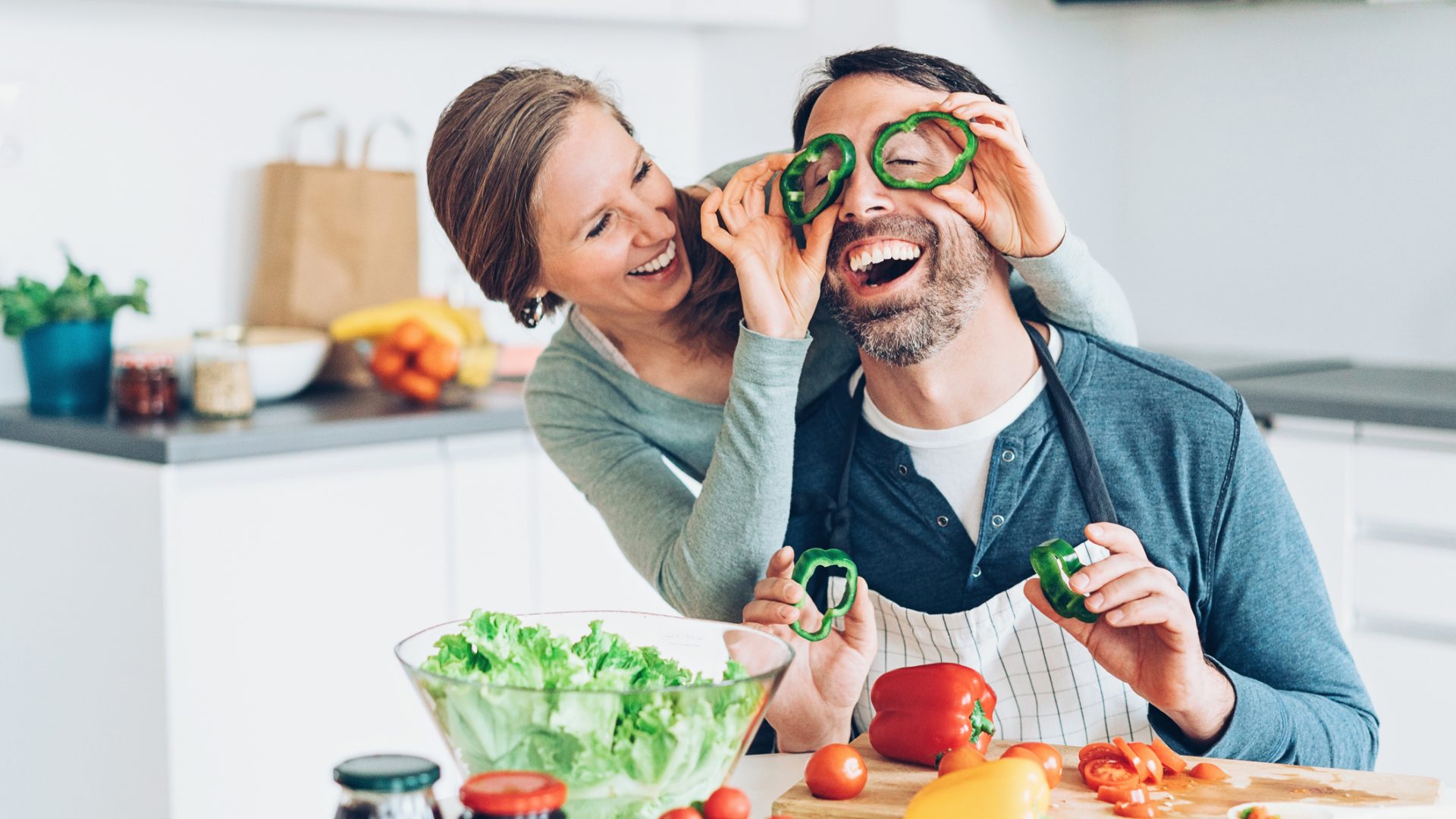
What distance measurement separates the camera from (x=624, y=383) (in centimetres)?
183

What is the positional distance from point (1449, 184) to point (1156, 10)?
2.59 feet

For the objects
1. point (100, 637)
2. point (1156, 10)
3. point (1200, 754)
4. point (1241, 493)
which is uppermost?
point (1156, 10)

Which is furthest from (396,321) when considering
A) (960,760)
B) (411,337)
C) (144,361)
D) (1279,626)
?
(960,760)

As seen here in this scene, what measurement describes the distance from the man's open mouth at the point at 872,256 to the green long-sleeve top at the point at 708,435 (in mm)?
96

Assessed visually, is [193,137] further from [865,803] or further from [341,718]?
[865,803]

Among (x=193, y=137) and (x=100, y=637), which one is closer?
(x=100, y=637)

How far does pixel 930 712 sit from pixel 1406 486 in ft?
5.72

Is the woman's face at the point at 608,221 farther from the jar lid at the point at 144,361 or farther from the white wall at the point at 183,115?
the white wall at the point at 183,115

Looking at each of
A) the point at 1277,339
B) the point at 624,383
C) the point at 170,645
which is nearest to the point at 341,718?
the point at 170,645

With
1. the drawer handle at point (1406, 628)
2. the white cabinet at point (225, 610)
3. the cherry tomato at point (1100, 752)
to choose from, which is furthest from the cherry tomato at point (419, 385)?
the cherry tomato at point (1100, 752)

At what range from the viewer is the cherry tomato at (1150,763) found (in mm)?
1165

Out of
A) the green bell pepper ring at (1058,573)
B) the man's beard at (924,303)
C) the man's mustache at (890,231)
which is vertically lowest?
the green bell pepper ring at (1058,573)

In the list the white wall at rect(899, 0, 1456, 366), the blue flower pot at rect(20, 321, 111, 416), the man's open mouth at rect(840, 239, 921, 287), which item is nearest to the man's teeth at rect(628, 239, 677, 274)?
the man's open mouth at rect(840, 239, 921, 287)

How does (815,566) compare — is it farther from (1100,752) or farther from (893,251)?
(893,251)
